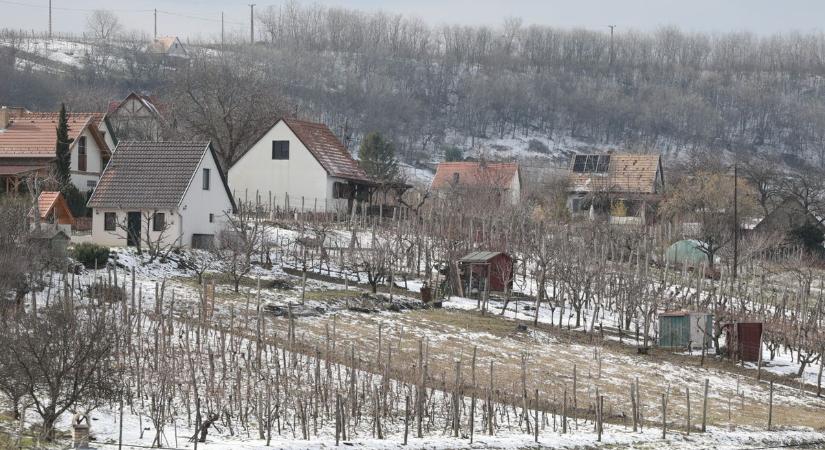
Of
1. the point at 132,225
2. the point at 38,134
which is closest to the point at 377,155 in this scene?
the point at 38,134

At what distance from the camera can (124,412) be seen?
2423cm

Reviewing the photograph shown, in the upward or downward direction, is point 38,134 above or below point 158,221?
above

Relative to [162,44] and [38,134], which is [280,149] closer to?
[38,134]

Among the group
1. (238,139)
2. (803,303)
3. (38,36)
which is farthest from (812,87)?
(803,303)

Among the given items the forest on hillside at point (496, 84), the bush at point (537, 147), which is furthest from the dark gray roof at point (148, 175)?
the bush at point (537, 147)

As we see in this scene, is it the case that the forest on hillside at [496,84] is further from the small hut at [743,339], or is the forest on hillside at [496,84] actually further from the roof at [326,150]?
the small hut at [743,339]

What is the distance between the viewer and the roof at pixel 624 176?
3258 inches

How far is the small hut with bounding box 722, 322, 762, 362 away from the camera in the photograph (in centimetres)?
3850

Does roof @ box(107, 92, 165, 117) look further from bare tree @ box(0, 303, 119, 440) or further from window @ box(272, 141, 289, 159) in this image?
bare tree @ box(0, 303, 119, 440)

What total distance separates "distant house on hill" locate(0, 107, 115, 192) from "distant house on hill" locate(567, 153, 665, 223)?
29.9 metres

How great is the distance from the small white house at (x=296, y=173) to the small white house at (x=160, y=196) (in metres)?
12.5

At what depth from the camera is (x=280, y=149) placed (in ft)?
205

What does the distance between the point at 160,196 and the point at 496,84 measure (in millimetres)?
128712

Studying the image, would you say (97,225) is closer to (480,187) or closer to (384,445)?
(384,445)
